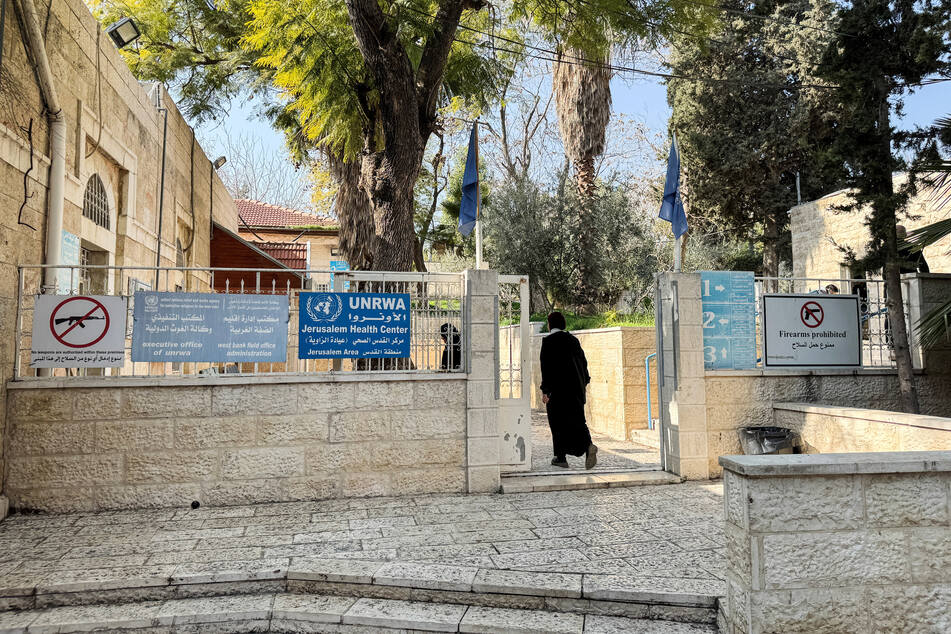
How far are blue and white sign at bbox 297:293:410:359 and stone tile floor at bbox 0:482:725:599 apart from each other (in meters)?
1.46

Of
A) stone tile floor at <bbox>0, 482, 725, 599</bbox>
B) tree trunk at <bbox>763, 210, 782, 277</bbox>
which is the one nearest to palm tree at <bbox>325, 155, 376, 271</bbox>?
stone tile floor at <bbox>0, 482, 725, 599</bbox>

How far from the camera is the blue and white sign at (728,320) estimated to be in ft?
24.1

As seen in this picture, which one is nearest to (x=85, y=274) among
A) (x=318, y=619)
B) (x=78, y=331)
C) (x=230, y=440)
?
(x=78, y=331)

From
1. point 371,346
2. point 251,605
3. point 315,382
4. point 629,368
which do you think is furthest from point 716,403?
point 251,605

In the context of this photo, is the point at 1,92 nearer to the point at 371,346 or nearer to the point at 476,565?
the point at 371,346

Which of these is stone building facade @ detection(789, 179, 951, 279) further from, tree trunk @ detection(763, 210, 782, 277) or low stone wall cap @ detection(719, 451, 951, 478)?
low stone wall cap @ detection(719, 451, 951, 478)

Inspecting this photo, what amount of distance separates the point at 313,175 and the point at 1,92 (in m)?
15.5

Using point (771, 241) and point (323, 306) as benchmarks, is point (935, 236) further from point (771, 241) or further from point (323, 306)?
point (771, 241)

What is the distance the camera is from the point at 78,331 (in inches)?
235

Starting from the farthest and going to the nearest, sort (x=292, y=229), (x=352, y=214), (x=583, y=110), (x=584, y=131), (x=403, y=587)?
(x=292, y=229) → (x=584, y=131) → (x=583, y=110) → (x=352, y=214) → (x=403, y=587)

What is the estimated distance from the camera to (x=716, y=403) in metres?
7.29

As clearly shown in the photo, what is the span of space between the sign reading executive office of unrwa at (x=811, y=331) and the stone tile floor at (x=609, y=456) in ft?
6.32

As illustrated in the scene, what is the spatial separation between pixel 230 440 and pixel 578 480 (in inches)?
140

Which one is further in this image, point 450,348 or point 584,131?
point 584,131
